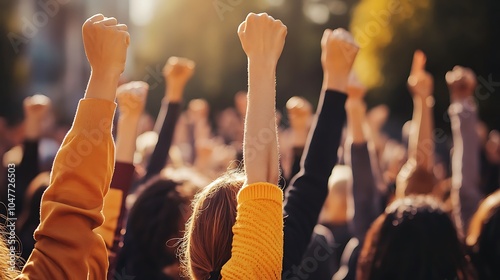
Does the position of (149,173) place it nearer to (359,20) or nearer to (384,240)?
(384,240)

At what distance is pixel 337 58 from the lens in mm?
2477

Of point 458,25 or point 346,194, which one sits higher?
point 458,25

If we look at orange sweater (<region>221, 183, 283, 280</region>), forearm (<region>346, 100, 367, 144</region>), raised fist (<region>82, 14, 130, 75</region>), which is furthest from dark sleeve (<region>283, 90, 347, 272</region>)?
forearm (<region>346, 100, 367, 144</region>)

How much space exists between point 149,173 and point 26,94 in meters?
24.4

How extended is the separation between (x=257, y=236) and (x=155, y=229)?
0.97 meters

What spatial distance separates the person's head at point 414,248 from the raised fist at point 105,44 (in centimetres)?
110

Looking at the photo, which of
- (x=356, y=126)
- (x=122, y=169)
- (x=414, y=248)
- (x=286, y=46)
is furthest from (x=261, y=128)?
(x=286, y=46)

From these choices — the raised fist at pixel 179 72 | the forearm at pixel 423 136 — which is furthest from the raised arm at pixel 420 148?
the raised fist at pixel 179 72

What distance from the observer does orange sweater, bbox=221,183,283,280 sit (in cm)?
181

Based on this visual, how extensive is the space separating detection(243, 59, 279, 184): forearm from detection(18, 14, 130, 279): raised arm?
1.20ft

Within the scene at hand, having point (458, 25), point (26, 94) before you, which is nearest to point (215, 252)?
point (458, 25)

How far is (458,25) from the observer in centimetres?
1575

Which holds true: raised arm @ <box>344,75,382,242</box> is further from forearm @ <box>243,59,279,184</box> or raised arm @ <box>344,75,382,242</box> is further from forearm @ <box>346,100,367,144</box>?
forearm @ <box>243,59,279,184</box>

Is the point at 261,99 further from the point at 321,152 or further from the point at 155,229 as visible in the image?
the point at 155,229
